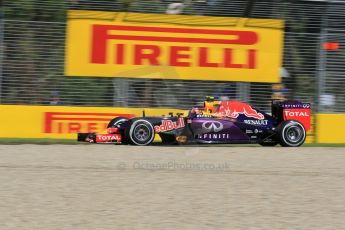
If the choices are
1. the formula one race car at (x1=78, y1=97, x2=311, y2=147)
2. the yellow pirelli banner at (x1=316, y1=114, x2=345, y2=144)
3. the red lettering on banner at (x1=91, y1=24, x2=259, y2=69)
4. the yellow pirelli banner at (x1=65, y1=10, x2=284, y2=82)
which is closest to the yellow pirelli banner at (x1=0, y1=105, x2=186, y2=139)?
the yellow pirelli banner at (x1=65, y1=10, x2=284, y2=82)

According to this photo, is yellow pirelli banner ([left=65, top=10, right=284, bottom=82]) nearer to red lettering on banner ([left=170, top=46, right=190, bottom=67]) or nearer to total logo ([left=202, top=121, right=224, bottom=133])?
red lettering on banner ([left=170, top=46, right=190, bottom=67])

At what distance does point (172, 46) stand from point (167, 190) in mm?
8184

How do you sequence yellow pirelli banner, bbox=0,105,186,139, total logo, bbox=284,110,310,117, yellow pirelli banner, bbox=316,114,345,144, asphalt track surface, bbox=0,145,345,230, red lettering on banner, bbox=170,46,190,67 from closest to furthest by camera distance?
asphalt track surface, bbox=0,145,345,230, total logo, bbox=284,110,310,117, yellow pirelli banner, bbox=0,105,186,139, red lettering on banner, bbox=170,46,190,67, yellow pirelli banner, bbox=316,114,345,144

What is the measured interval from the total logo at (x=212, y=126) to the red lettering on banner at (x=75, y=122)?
2.88m

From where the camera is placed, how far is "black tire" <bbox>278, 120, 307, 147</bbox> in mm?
12602

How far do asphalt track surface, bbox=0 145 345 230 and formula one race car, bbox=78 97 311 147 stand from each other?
3.59 ft

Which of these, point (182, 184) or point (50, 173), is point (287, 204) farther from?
point (50, 173)

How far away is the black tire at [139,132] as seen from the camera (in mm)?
11891

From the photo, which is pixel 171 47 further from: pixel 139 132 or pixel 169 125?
pixel 139 132

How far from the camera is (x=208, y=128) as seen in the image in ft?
39.9

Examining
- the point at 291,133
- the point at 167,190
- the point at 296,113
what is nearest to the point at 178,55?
the point at 296,113

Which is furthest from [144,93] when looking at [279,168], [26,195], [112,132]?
[26,195]

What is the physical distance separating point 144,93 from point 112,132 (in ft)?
9.15

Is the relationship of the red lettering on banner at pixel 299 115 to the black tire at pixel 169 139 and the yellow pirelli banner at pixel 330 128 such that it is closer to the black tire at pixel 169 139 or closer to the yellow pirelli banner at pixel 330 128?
the yellow pirelli banner at pixel 330 128
